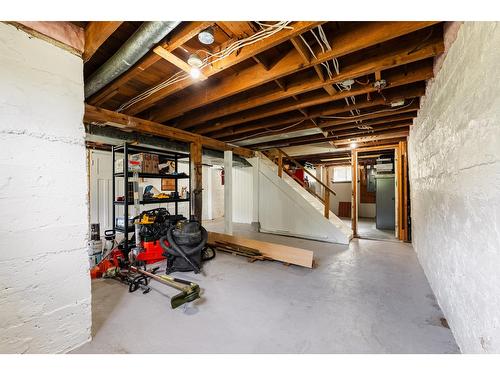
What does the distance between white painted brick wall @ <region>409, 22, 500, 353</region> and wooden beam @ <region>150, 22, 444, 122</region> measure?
315 mm

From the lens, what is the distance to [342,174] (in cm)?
901

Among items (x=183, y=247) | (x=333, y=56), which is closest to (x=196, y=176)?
(x=183, y=247)

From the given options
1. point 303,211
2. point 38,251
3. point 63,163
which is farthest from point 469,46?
point 303,211

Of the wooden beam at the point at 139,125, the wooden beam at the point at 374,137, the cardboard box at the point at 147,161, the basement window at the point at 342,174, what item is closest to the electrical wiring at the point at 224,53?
the wooden beam at the point at 139,125

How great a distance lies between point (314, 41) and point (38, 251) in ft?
8.48

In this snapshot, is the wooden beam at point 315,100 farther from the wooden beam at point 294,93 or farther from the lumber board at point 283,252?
the lumber board at point 283,252

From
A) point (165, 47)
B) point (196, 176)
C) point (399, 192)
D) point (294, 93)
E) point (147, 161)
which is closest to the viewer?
point (165, 47)

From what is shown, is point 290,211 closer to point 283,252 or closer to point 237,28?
point 283,252

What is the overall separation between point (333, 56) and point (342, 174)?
26.5 ft

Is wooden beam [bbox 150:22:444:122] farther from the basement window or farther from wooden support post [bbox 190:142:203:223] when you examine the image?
the basement window

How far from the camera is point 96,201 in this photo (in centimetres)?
483

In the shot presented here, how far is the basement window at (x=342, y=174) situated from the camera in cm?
885

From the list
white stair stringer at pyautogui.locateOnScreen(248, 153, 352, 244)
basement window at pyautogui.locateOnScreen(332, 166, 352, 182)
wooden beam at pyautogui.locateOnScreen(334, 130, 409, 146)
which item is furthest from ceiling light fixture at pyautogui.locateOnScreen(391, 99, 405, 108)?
basement window at pyautogui.locateOnScreen(332, 166, 352, 182)
